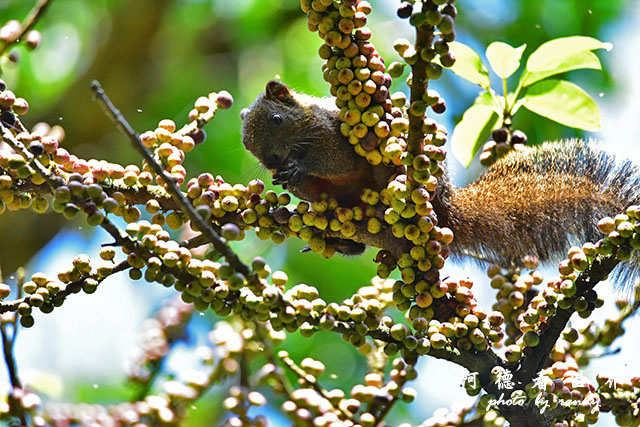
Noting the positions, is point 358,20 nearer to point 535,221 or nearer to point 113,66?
point 535,221

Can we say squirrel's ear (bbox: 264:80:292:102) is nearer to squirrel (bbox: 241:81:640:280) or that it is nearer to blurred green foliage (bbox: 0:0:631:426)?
blurred green foliage (bbox: 0:0:631:426)

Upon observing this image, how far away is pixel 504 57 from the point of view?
2555 millimetres

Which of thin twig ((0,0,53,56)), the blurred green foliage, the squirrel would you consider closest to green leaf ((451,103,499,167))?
the squirrel

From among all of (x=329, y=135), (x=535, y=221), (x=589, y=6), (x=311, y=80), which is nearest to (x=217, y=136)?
(x=311, y=80)

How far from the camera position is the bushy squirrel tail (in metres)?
2.62

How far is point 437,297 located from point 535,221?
801 mm

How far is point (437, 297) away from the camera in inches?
80.7

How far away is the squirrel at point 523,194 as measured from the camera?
2.63m

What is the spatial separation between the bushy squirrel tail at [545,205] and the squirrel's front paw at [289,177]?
59 cm

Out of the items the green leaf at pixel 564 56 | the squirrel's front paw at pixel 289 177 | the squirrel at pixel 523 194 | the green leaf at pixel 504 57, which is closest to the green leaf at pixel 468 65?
the green leaf at pixel 504 57

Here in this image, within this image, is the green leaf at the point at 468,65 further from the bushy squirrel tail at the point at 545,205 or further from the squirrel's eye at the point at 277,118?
the squirrel's eye at the point at 277,118

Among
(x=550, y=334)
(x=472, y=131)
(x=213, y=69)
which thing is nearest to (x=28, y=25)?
(x=550, y=334)

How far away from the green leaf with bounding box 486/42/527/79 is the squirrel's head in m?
1.07

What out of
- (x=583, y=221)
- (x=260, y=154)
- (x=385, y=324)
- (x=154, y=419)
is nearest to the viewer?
(x=385, y=324)
